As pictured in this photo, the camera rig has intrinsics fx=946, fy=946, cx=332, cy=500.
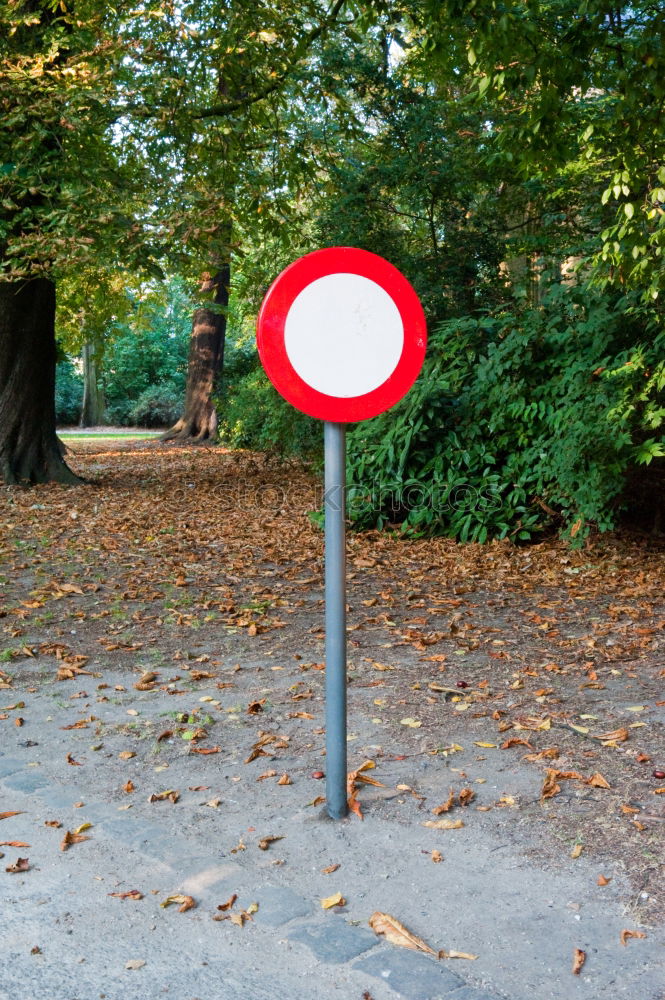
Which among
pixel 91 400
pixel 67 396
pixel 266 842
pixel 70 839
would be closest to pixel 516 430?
pixel 266 842

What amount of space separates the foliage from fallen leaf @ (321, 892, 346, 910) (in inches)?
210

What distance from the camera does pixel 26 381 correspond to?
13.6 meters

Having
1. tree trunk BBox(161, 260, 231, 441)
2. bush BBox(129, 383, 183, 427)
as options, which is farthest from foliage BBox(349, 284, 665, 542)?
bush BBox(129, 383, 183, 427)

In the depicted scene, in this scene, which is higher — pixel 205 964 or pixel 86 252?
pixel 86 252

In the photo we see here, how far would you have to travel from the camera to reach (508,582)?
7.62 metres

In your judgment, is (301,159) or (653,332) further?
(301,159)

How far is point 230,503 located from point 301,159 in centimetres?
488

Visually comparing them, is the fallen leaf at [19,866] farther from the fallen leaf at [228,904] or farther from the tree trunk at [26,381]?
the tree trunk at [26,381]

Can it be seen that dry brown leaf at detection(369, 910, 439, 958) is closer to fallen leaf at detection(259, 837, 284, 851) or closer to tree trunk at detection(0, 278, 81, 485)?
fallen leaf at detection(259, 837, 284, 851)

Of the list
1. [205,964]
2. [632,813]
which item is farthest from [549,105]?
[205,964]

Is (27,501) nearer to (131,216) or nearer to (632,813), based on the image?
(131,216)

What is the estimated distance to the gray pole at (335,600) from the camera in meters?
3.30

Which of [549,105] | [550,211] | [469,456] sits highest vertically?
[550,211]

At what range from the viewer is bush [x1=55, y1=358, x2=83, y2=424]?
3988 cm
